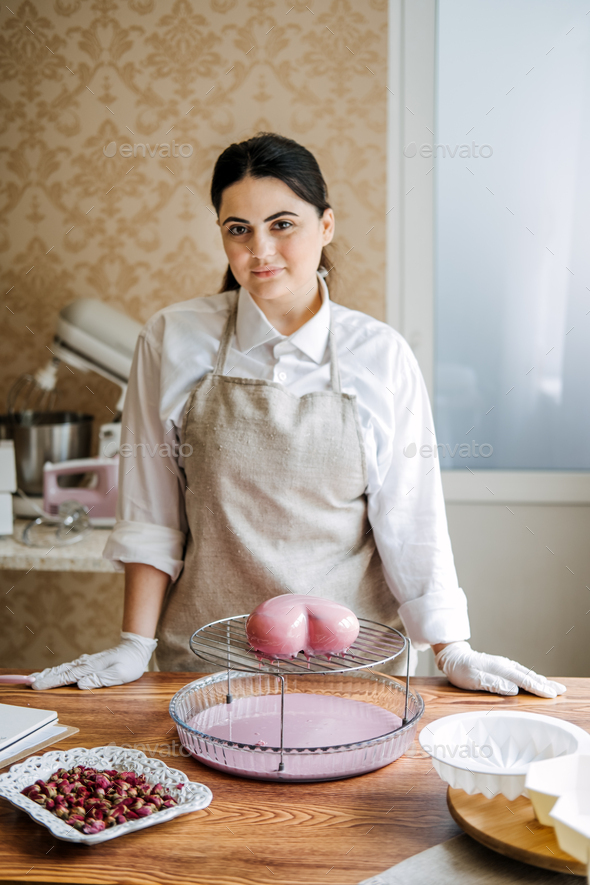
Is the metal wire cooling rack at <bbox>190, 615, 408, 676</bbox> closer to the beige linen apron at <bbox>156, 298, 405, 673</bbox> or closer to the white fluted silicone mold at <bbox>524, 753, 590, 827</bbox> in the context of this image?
the beige linen apron at <bbox>156, 298, 405, 673</bbox>

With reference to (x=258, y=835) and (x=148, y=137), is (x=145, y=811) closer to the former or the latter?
(x=258, y=835)

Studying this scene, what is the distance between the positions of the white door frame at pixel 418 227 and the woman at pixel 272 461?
3.58ft

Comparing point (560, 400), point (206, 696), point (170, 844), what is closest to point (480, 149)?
point (560, 400)

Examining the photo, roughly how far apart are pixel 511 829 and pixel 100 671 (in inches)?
25.2

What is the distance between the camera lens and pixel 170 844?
71 cm

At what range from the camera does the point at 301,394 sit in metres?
1.34

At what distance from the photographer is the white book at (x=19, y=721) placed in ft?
2.91

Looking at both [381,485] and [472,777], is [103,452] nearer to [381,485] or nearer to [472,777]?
[381,485]

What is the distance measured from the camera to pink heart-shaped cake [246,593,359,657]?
0.90 metres

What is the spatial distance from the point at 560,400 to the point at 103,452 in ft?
4.64

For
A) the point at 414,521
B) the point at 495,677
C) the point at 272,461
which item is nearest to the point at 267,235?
the point at 272,461

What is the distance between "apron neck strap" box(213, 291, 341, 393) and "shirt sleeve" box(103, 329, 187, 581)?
0.11 meters

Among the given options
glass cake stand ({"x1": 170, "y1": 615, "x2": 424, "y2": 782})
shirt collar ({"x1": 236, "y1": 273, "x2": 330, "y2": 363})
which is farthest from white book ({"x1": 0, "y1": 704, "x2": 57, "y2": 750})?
shirt collar ({"x1": 236, "y1": 273, "x2": 330, "y2": 363})

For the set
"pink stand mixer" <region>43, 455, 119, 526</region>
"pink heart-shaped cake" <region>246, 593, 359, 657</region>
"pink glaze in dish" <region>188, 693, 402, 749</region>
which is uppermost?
"pink stand mixer" <region>43, 455, 119, 526</region>
